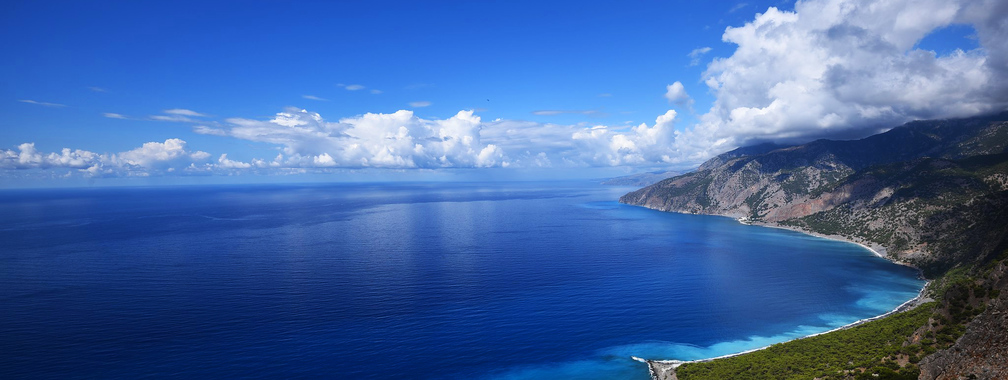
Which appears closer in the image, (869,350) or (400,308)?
(869,350)

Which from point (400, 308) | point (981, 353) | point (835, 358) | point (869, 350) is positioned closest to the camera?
point (981, 353)

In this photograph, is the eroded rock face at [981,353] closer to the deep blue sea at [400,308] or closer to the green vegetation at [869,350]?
the green vegetation at [869,350]

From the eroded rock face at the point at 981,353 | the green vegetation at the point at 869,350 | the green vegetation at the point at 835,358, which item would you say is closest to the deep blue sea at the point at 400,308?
the green vegetation at the point at 835,358

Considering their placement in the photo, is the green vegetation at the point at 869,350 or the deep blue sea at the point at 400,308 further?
the deep blue sea at the point at 400,308

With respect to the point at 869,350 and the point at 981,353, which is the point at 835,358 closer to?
the point at 869,350

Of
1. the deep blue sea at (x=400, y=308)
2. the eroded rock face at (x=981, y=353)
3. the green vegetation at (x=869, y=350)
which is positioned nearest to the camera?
the eroded rock face at (x=981, y=353)

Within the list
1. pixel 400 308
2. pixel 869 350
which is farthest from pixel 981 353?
pixel 400 308

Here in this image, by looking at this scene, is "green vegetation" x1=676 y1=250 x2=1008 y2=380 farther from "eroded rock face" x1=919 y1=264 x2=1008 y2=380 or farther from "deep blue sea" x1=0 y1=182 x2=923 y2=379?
"deep blue sea" x1=0 y1=182 x2=923 y2=379

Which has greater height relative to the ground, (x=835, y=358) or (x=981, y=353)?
(x=981, y=353)
